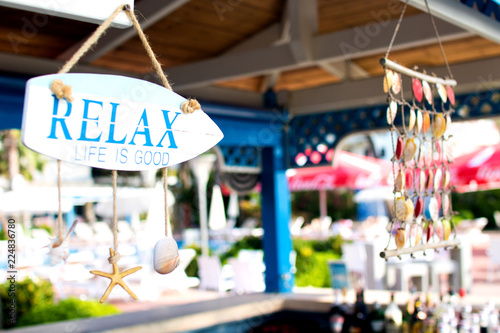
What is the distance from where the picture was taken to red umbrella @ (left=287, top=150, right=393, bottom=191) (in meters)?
10.1

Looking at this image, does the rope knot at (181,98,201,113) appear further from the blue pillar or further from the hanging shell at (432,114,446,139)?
A: the blue pillar

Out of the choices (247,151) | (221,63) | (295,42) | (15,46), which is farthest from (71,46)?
(247,151)

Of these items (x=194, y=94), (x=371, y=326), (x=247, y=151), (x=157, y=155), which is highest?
(x=194, y=94)

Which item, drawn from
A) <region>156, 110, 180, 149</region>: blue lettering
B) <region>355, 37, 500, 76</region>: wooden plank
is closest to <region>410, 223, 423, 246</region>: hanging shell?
<region>156, 110, 180, 149</region>: blue lettering

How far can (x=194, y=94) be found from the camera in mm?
4840

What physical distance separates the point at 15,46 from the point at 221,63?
1416 millimetres

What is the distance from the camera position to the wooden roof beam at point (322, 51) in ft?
11.1

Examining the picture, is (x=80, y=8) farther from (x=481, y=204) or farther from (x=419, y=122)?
(x=481, y=204)

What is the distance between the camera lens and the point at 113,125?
120 cm

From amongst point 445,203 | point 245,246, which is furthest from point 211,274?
point 445,203

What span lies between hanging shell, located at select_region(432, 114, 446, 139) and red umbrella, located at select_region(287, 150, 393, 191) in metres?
7.82

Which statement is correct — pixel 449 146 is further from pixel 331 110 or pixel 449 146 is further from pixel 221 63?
pixel 331 110

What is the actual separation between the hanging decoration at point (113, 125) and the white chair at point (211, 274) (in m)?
7.44

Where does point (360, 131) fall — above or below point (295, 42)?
below
